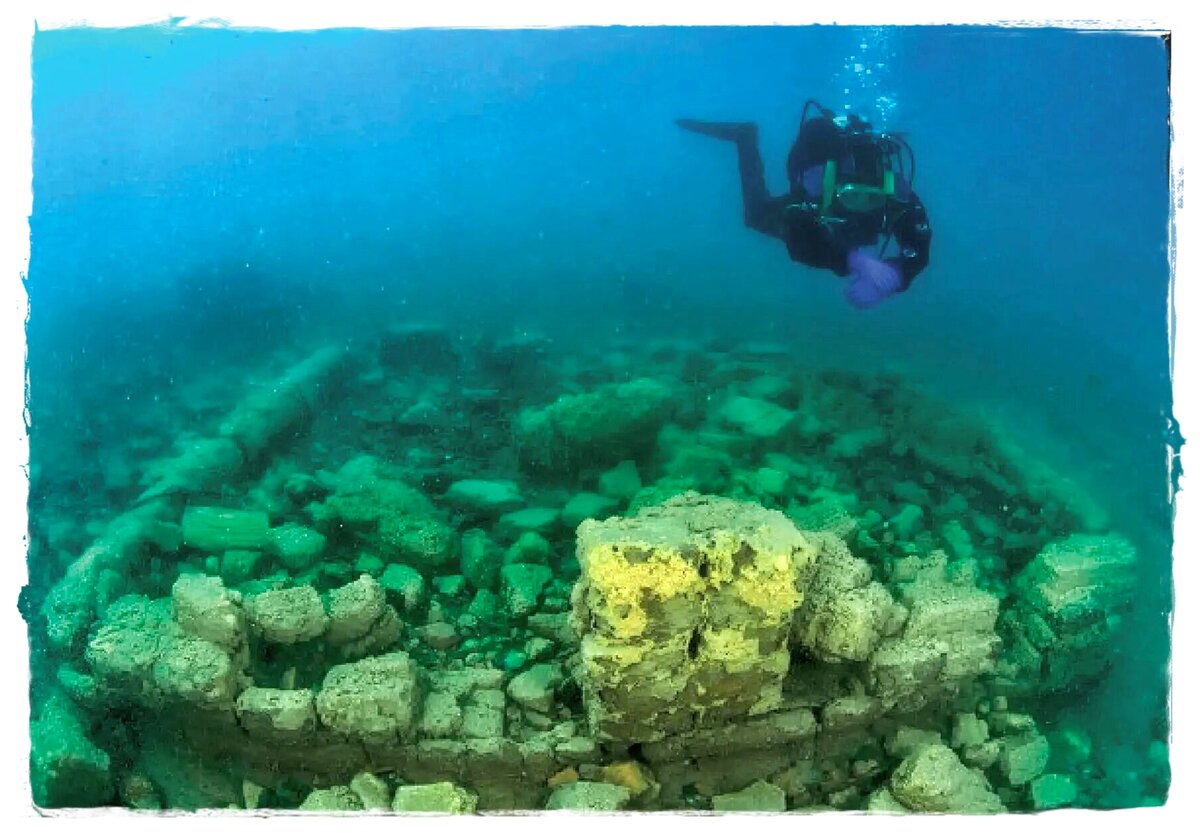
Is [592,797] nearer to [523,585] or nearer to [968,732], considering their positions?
[523,585]

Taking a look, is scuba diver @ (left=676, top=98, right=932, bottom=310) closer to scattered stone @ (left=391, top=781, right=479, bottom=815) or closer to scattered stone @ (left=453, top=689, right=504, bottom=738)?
scattered stone @ (left=453, top=689, right=504, bottom=738)

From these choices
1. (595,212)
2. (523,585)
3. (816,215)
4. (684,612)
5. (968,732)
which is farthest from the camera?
(595,212)

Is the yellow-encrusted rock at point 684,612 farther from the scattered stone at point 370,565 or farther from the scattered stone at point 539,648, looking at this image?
the scattered stone at point 370,565

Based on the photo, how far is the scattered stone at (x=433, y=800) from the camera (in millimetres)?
2502

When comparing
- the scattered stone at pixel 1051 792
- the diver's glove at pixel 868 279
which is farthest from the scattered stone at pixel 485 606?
the scattered stone at pixel 1051 792

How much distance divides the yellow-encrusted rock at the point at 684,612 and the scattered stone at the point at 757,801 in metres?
0.32

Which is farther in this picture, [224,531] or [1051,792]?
[224,531]

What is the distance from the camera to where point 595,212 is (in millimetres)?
3389

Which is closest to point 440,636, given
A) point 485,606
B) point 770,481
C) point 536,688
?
point 485,606

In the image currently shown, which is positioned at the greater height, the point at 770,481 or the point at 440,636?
the point at 770,481

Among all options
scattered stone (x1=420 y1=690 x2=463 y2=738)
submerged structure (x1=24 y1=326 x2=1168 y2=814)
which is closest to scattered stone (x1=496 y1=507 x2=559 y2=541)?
submerged structure (x1=24 y1=326 x2=1168 y2=814)

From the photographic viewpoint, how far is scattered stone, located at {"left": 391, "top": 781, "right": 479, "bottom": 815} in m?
2.50

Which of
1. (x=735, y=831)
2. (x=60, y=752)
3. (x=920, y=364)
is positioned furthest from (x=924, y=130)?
(x=60, y=752)

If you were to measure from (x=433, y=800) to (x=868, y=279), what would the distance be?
234cm
